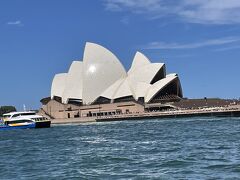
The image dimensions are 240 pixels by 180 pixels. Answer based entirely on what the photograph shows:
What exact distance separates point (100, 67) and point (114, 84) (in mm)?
4632

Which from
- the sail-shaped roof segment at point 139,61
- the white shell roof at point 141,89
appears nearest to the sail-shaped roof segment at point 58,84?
the sail-shaped roof segment at point 139,61

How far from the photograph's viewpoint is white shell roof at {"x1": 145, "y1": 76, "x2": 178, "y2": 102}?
98250 millimetres

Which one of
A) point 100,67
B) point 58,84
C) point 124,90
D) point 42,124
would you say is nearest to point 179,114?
point 124,90

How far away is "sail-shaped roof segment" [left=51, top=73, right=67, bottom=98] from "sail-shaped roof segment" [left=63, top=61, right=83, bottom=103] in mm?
4348

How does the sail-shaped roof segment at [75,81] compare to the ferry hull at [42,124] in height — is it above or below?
above

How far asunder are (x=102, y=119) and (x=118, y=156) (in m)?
75.0

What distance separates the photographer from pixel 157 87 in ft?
323

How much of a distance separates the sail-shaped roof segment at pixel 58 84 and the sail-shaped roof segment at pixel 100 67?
1175 centimetres

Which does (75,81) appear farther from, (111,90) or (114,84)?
(114,84)

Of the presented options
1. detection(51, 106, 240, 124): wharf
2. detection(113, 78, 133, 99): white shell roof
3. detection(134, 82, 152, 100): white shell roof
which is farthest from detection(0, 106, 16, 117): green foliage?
detection(134, 82, 152, 100): white shell roof

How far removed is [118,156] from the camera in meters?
20.9

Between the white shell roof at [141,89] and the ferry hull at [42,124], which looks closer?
the ferry hull at [42,124]

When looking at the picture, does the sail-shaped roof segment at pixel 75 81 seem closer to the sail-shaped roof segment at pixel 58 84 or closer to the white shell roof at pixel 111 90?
the sail-shaped roof segment at pixel 58 84

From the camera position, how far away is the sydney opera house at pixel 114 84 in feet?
329
